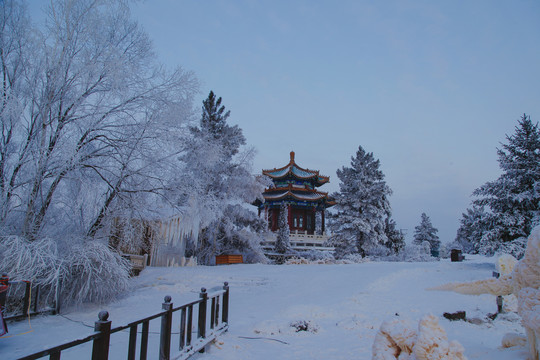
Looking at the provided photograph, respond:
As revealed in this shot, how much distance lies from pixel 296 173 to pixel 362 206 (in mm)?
12084

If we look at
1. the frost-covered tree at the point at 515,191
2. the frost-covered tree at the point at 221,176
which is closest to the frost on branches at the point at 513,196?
the frost-covered tree at the point at 515,191

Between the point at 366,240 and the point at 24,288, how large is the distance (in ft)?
72.0

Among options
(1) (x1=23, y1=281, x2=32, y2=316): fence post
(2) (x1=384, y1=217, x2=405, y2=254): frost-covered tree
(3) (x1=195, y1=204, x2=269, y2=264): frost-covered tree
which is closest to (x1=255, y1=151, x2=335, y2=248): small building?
(2) (x1=384, y1=217, x2=405, y2=254): frost-covered tree

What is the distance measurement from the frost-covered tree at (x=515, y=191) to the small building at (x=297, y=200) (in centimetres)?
1792

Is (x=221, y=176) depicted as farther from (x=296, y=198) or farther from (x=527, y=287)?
(x=527, y=287)

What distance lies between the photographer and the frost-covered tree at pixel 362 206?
24.3 meters

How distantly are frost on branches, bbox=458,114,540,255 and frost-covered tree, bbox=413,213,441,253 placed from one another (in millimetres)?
25201

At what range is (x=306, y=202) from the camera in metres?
33.5

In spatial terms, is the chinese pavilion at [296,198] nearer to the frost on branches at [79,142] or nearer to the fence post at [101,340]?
the frost on branches at [79,142]

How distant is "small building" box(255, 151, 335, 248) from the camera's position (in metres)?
32.9

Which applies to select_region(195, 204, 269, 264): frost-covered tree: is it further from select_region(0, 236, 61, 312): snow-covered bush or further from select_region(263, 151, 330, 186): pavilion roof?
select_region(263, 151, 330, 186): pavilion roof

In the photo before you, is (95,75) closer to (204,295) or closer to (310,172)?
(204,295)

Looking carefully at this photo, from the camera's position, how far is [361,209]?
82.5ft

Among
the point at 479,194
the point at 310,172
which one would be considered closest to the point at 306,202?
the point at 310,172
